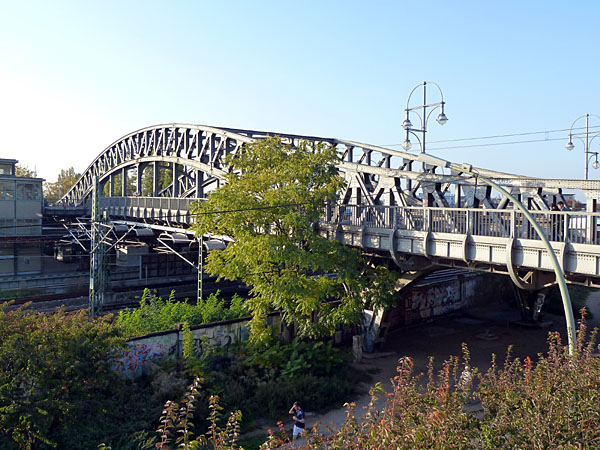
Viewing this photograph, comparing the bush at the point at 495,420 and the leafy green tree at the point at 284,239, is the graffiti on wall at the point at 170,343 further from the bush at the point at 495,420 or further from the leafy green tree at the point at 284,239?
the bush at the point at 495,420

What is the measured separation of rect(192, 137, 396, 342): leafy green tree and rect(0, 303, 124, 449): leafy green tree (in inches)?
238

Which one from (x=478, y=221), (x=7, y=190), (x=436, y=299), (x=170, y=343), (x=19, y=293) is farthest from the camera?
(x=7, y=190)

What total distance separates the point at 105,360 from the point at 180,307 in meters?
7.46

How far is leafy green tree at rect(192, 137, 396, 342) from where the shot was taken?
1877cm

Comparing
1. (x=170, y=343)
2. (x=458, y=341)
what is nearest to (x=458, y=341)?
(x=458, y=341)

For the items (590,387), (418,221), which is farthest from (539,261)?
(590,387)

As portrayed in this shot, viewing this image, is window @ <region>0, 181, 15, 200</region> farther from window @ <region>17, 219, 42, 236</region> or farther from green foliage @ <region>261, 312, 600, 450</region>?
green foliage @ <region>261, 312, 600, 450</region>

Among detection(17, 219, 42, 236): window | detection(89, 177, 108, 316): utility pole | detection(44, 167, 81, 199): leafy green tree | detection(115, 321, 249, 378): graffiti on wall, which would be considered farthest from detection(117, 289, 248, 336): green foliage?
detection(44, 167, 81, 199): leafy green tree

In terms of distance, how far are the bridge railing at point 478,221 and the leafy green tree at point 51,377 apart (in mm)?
10499

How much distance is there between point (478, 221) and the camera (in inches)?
712

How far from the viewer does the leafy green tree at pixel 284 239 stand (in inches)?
739

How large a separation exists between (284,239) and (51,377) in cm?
907

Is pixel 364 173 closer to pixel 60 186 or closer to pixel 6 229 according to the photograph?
pixel 6 229

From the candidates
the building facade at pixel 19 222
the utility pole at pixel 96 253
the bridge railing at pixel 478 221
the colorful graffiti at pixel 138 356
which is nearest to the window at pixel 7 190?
the building facade at pixel 19 222
